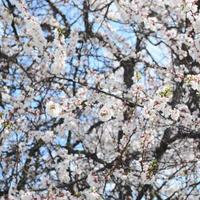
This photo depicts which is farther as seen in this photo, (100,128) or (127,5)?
(100,128)

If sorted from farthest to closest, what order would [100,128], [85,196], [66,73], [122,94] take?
1. [100,128]
2. [122,94]
3. [66,73]
4. [85,196]

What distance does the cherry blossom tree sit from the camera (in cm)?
471

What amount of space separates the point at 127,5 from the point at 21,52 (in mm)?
1251

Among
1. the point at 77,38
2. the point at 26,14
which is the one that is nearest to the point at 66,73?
the point at 77,38

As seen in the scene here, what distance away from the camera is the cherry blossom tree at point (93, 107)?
15.5 feet

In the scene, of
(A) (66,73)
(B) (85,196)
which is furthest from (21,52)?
(B) (85,196)

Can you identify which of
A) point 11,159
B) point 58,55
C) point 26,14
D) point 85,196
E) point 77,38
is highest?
point 77,38

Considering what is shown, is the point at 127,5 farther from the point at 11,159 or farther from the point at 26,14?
the point at 11,159

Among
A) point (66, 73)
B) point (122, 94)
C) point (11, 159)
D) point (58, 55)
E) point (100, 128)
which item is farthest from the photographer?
point (100, 128)

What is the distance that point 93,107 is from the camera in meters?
5.78

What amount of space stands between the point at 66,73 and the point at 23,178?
1.25 metres

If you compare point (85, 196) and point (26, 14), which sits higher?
point (26, 14)

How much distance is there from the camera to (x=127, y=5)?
5.93 m

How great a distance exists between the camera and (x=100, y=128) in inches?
259
